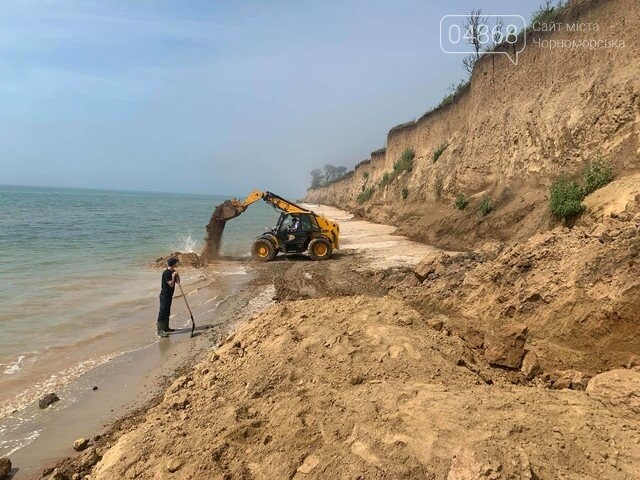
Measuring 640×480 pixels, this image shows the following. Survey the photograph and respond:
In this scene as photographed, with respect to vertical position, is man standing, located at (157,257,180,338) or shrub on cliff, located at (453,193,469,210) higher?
shrub on cliff, located at (453,193,469,210)

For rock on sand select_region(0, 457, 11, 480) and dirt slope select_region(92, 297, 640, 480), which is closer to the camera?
dirt slope select_region(92, 297, 640, 480)

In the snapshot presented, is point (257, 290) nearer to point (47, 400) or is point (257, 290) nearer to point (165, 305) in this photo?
point (165, 305)

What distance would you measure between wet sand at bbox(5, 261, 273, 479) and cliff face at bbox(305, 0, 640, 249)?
341 inches

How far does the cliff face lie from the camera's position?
11117 millimetres

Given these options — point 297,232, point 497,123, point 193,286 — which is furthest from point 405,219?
point 193,286

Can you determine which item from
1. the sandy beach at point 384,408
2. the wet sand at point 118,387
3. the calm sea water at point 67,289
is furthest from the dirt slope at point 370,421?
the calm sea water at point 67,289

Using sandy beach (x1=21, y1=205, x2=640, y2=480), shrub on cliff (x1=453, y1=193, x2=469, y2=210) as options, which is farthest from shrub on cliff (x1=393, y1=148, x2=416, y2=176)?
sandy beach (x1=21, y1=205, x2=640, y2=480)

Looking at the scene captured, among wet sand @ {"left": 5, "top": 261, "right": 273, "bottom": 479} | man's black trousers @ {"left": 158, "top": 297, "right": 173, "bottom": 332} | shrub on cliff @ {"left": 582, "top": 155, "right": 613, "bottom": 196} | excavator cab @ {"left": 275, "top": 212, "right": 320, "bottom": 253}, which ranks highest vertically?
shrub on cliff @ {"left": 582, "top": 155, "right": 613, "bottom": 196}

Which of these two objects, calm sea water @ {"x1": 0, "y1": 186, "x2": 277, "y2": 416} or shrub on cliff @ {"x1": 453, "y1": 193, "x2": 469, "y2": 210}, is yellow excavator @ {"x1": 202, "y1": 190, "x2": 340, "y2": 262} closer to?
calm sea water @ {"x1": 0, "y1": 186, "x2": 277, "y2": 416}

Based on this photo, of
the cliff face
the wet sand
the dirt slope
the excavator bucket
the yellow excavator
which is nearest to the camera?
the dirt slope

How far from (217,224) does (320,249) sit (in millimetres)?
4554

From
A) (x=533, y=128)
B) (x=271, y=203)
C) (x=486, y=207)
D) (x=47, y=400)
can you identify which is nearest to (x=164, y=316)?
(x=47, y=400)

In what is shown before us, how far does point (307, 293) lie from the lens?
921 centimetres

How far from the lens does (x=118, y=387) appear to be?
5.83 metres
